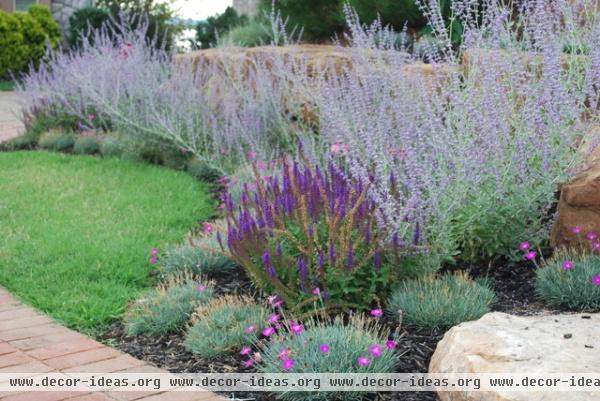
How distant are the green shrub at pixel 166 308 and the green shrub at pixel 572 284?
1659 millimetres

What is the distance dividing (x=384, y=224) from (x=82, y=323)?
1601 millimetres

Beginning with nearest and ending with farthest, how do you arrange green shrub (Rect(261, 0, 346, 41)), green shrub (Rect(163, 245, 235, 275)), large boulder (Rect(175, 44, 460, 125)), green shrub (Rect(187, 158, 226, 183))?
green shrub (Rect(163, 245, 235, 275)), large boulder (Rect(175, 44, 460, 125)), green shrub (Rect(187, 158, 226, 183)), green shrub (Rect(261, 0, 346, 41))

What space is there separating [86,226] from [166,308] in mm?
1911

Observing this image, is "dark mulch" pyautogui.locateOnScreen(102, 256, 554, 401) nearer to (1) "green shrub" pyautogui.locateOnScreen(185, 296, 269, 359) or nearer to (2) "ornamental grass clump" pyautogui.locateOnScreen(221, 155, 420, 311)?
(1) "green shrub" pyautogui.locateOnScreen(185, 296, 269, 359)

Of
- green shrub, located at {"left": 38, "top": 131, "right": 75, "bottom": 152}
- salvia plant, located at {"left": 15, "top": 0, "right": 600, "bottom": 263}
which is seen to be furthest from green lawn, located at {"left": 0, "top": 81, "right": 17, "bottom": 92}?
salvia plant, located at {"left": 15, "top": 0, "right": 600, "bottom": 263}

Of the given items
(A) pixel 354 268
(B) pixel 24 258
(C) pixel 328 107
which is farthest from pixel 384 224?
(B) pixel 24 258

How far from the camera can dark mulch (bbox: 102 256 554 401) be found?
3.46m

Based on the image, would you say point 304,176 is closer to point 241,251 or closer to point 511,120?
point 241,251

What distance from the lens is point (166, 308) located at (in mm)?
4051

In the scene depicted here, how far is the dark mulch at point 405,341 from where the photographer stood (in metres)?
3.46

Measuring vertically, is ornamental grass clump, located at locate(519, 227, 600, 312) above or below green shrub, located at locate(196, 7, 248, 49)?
below

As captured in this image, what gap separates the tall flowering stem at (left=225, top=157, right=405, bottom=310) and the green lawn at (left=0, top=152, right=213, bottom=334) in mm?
868

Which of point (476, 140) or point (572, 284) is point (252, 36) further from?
point (572, 284)

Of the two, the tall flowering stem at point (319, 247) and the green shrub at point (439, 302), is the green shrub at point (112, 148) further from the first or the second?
the green shrub at point (439, 302)
